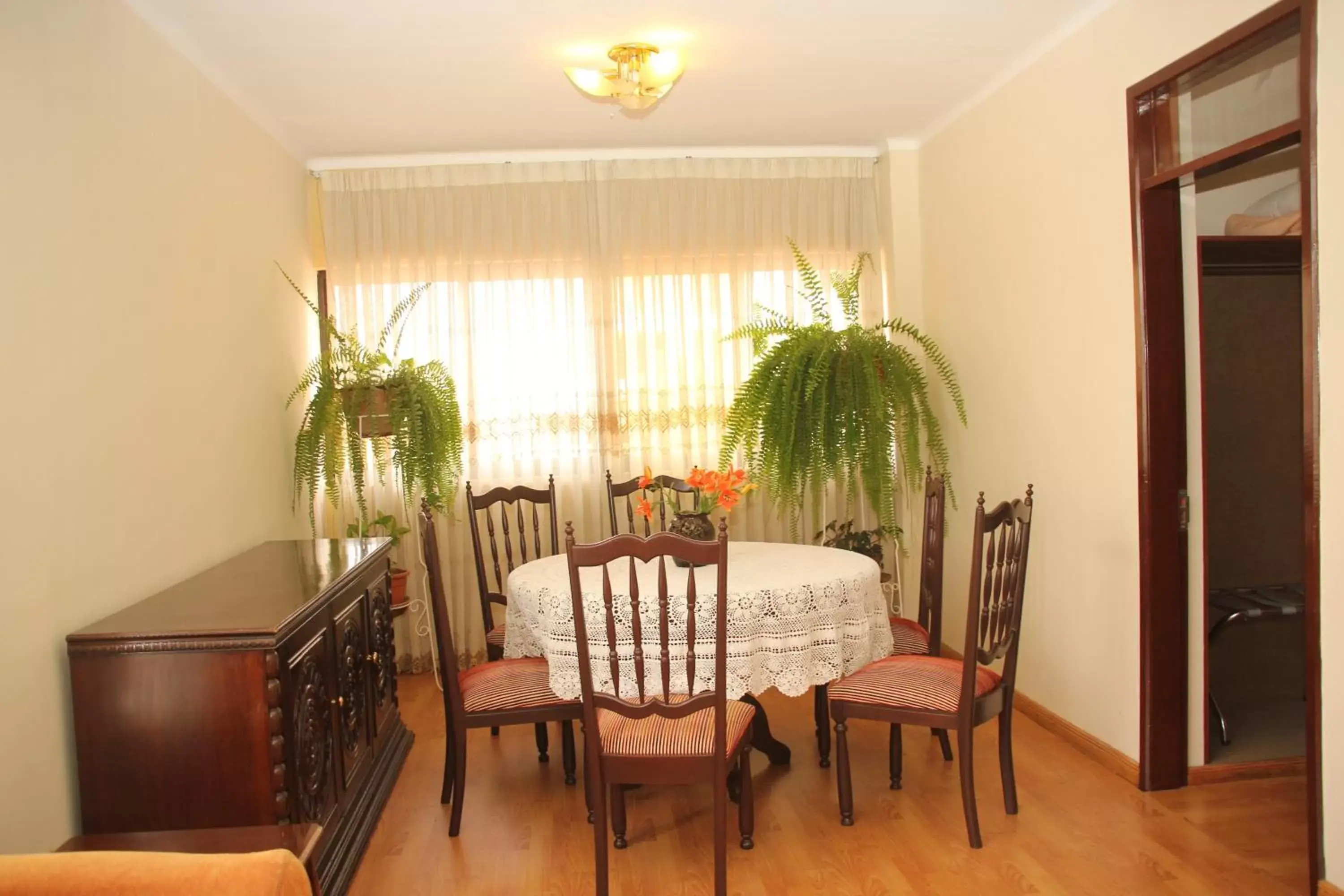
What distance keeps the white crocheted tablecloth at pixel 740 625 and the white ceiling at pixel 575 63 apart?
5.96 feet

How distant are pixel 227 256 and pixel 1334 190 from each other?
3462 millimetres

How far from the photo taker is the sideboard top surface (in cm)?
239

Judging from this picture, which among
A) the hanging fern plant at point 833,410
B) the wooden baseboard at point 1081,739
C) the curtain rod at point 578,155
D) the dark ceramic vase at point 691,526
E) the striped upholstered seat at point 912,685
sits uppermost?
the curtain rod at point 578,155

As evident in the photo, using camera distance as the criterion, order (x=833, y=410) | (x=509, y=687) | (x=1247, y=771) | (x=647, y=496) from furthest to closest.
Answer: (x=647, y=496), (x=833, y=410), (x=1247, y=771), (x=509, y=687)

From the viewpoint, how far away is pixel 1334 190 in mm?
2348

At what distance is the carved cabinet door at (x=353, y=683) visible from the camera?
Result: 2980 mm

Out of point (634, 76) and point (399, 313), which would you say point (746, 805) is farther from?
point (399, 313)

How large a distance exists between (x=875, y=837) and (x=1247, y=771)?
1.34 metres

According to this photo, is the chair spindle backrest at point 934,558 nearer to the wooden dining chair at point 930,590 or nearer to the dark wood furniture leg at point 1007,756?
the wooden dining chair at point 930,590

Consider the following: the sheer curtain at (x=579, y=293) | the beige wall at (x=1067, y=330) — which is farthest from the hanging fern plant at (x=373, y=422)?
the beige wall at (x=1067, y=330)

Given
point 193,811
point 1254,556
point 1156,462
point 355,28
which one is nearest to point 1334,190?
point 1156,462

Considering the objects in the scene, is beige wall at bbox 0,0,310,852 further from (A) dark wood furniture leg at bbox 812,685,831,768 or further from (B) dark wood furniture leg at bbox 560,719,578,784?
(A) dark wood furniture leg at bbox 812,685,831,768

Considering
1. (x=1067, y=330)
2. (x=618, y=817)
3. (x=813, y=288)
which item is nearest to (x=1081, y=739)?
(x=1067, y=330)

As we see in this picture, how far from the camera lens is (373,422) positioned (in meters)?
4.31
